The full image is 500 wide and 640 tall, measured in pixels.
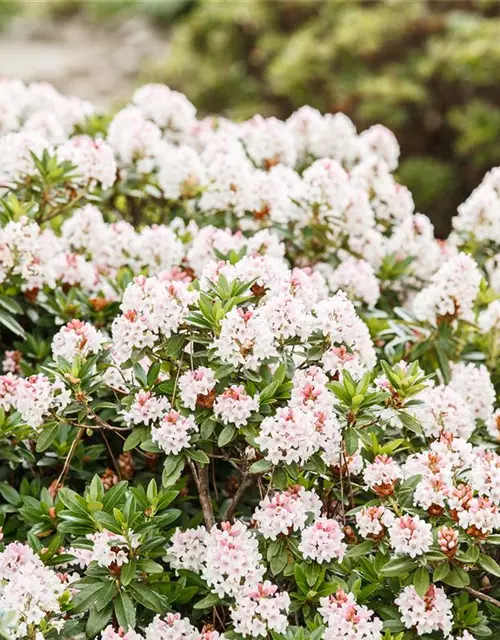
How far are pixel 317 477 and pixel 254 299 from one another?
1.47ft

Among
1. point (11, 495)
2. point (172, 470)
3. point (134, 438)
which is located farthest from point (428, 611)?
point (11, 495)

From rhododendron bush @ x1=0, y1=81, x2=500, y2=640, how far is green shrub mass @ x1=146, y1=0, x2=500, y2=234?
14.5 feet

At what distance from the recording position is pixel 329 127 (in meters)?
3.65

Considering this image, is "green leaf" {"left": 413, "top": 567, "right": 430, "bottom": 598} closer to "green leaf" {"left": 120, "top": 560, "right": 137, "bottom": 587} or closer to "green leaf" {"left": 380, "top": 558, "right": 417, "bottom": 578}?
"green leaf" {"left": 380, "top": 558, "right": 417, "bottom": 578}

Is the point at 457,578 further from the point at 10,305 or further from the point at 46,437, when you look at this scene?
the point at 10,305

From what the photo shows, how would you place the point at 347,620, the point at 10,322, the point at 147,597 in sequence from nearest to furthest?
the point at 347,620 < the point at 147,597 < the point at 10,322

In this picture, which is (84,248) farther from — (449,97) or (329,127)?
(449,97)

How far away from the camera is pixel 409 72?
7113mm

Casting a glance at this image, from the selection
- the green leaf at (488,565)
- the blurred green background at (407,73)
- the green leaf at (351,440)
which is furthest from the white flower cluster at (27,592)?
the blurred green background at (407,73)

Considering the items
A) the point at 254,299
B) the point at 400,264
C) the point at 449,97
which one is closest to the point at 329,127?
the point at 400,264

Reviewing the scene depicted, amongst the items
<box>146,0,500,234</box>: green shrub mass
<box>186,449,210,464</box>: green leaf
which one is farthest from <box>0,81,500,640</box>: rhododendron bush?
<box>146,0,500,234</box>: green shrub mass

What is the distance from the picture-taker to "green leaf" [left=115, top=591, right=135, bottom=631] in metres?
1.84

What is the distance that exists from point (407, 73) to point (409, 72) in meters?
0.02

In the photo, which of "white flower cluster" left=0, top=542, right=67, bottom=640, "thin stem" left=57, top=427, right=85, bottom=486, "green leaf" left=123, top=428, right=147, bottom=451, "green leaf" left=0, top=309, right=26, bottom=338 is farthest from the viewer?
"green leaf" left=0, top=309, right=26, bottom=338
